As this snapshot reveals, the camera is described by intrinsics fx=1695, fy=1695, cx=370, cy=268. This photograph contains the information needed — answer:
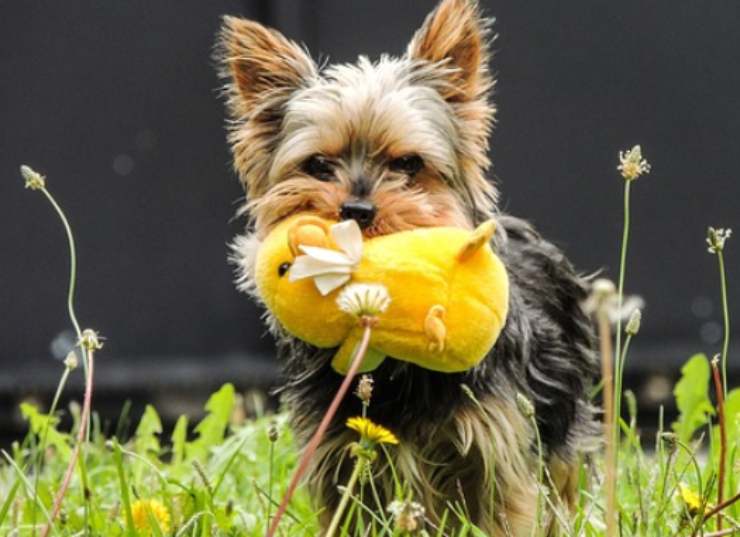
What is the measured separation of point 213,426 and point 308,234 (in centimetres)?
173

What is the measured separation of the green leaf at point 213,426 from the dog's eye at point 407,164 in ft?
3.83

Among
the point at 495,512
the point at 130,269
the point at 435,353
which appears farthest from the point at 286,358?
the point at 130,269

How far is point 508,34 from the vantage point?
715 cm

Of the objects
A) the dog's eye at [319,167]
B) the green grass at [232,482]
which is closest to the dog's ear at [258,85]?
the dog's eye at [319,167]

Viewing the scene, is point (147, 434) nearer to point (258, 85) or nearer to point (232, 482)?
point (232, 482)

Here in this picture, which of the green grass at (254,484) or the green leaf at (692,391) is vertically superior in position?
the green leaf at (692,391)

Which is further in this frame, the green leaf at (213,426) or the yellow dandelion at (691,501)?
the green leaf at (213,426)

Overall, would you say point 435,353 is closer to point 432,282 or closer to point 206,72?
point 432,282

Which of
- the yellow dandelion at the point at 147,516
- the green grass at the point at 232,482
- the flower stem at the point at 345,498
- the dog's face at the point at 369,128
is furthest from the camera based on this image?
the dog's face at the point at 369,128

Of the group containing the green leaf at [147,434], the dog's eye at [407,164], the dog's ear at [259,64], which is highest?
the dog's ear at [259,64]

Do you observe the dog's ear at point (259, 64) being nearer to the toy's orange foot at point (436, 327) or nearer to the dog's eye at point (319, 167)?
the dog's eye at point (319, 167)

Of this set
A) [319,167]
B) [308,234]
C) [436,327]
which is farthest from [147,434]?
[436,327]

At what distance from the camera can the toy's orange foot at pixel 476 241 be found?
3.36 metres

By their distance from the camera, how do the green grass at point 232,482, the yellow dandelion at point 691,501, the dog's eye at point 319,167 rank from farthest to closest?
the dog's eye at point 319,167
the green grass at point 232,482
the yellow dandelion at point 691,501
